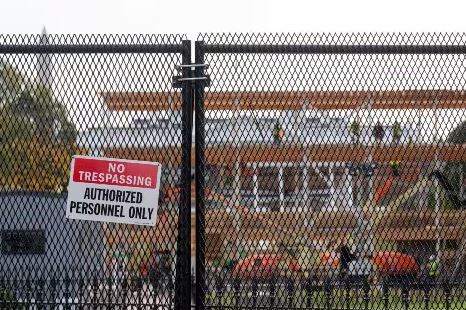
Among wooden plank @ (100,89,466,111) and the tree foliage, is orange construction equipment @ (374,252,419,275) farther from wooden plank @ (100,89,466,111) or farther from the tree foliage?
the tree foliage

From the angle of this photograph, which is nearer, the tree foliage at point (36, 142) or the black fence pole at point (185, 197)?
the black fence pole at point (185, 197)

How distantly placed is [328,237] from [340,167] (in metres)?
0.44

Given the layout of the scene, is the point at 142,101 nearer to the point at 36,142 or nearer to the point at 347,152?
the point at 36,142

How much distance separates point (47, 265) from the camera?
4.73 m

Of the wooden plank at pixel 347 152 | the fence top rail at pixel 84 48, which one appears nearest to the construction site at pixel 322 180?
the wooden plank at pixel 347 152

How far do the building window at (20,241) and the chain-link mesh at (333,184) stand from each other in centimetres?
102

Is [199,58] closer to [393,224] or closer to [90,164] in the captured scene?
[90,164]

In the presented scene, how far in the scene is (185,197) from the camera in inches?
177

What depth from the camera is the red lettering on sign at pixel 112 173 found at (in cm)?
450

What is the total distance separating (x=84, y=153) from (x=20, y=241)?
70 centimetres

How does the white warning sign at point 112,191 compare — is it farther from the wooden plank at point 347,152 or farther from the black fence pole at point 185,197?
the wooden plank at point 347,152

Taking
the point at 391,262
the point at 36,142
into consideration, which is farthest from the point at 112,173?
the point at 391,262

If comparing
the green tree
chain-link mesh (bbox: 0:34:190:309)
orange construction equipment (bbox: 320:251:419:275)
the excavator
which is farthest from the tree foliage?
the green tree

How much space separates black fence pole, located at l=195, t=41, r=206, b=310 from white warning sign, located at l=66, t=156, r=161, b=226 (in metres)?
0.26
